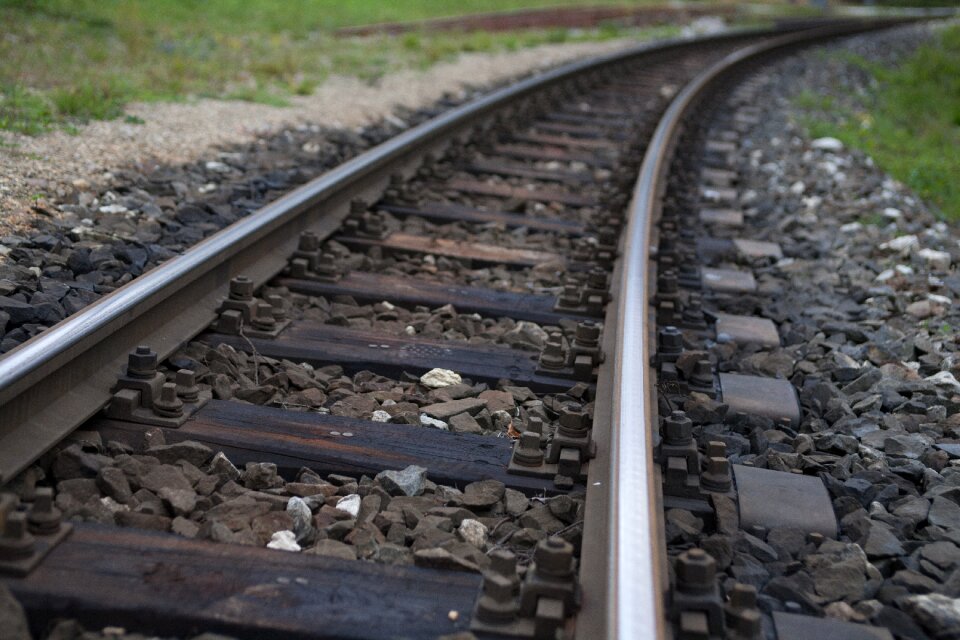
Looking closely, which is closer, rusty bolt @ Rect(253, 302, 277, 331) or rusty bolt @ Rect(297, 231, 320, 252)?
rusty bolt @ Rect(253, 302, 277, 331)

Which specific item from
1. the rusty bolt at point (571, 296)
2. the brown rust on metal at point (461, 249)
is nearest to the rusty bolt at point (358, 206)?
the brown rust on metal at point (461, 249)

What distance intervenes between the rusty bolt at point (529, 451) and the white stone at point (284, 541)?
664 mm

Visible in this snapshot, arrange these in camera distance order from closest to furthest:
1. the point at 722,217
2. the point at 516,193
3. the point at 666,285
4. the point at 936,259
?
the point at 666,285 → the point at 936,259 → the point at 516,193 → the point at 722,217

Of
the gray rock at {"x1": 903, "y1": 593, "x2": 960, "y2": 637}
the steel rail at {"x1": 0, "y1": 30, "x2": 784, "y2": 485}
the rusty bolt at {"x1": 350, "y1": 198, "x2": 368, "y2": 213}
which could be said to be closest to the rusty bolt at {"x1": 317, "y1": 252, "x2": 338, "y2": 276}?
the steel rail at {"x1": 0, "y1": 30, "x2": 784, "y2": 485}

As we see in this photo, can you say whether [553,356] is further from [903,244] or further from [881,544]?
[903,244]

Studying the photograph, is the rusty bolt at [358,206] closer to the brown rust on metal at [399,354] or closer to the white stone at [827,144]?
the brown rust on metal at [399,354]

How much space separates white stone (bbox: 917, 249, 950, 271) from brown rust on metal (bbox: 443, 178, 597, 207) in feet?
5.82

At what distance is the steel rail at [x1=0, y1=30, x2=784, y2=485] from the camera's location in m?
2.82

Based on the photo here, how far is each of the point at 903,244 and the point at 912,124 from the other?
6.54 m

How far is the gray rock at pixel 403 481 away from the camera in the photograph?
2.93 meters

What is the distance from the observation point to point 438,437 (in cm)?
323

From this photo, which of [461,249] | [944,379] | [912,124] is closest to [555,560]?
[944,379]

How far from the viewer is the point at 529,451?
121 inches

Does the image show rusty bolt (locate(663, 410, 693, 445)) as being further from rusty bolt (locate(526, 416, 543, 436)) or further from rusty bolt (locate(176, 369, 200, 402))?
rusty bolt (locate(176, 369, 200, 402))
